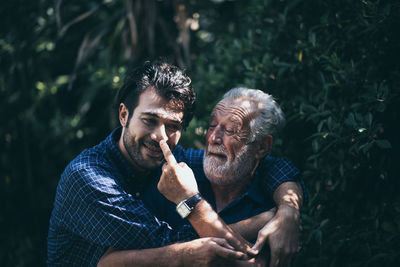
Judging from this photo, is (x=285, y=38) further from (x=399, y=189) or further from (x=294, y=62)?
(x=399, y=189)

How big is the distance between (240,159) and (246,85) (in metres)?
0.85

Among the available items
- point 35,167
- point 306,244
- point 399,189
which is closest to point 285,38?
point 399,189

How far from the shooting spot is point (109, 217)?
211 cm

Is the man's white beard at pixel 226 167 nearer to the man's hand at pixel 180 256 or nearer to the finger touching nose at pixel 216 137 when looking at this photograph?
the finger touching nose at pixel 216 137

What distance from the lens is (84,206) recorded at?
2172 millimetres

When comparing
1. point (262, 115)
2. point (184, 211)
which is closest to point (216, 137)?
point (262, 115)

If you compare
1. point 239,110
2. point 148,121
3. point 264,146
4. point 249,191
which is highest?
point 148,121

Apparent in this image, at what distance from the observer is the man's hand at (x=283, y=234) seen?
7.18 ft

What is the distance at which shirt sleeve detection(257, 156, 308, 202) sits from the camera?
2672mm

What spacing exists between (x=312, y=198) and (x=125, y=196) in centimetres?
144

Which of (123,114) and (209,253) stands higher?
(123,114)

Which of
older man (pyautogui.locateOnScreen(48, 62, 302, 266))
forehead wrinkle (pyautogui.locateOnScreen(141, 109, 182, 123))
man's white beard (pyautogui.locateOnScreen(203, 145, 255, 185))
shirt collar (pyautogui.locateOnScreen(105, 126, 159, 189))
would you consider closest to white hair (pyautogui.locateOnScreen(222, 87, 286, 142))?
man's white beard (pyautogui.locateOnScreen(203, 145, 255, 185))

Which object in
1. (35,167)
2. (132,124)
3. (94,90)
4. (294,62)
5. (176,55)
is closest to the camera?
(132,124)

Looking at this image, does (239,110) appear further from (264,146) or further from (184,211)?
(184,211)
